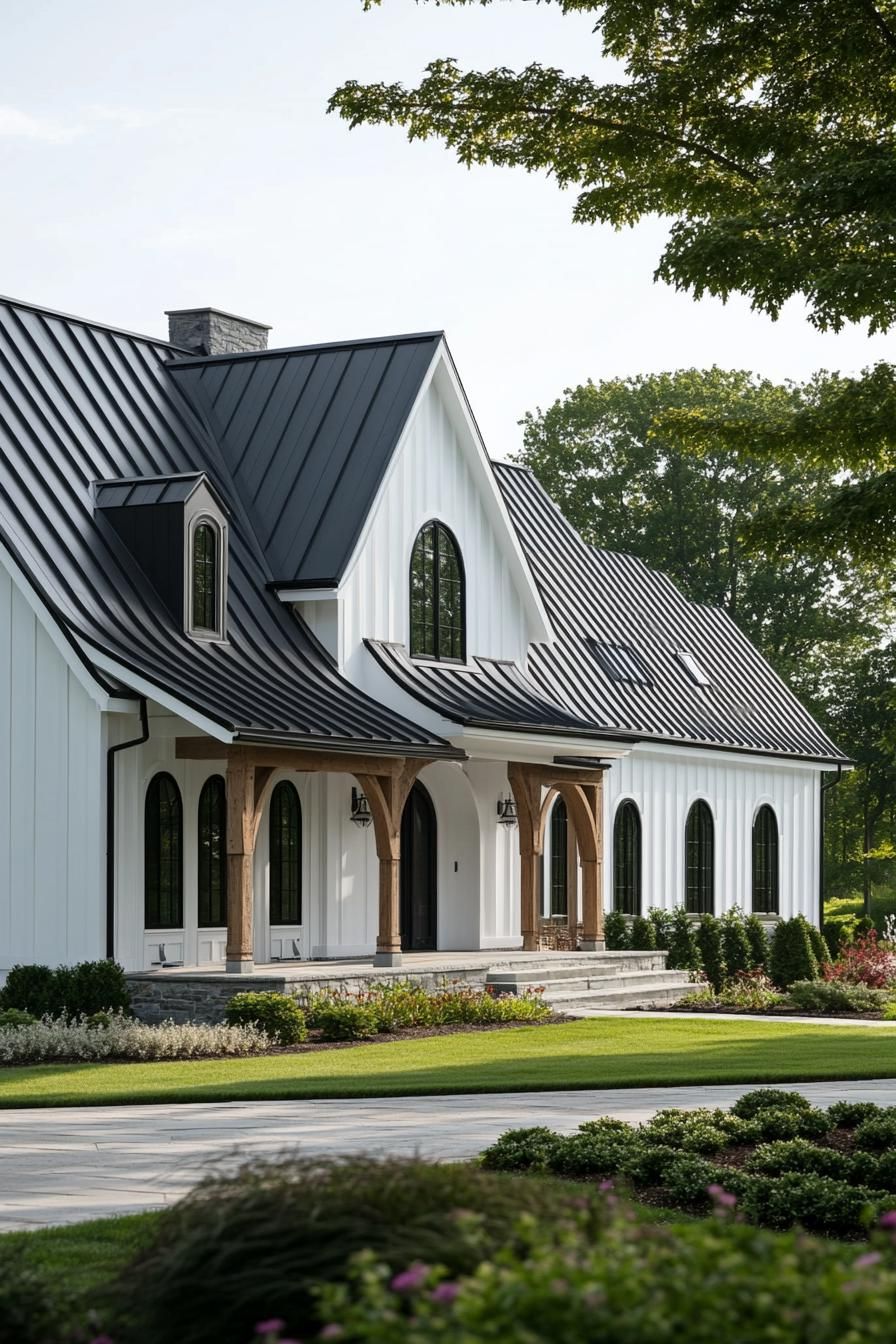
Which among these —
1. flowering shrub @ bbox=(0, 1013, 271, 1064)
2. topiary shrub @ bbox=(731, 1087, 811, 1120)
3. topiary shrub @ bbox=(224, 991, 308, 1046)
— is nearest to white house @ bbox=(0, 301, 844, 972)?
topiary shrub @ bbox=(224, 991, 308, 1046)

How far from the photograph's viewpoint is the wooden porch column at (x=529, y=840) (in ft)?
88.2

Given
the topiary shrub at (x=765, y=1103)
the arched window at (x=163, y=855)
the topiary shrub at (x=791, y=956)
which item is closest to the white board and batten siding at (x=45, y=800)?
the arched window at (x=163, y=855)

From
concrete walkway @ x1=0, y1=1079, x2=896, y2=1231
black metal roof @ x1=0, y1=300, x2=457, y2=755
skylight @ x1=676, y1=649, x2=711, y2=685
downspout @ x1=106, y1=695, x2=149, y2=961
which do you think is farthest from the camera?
skylight @ x1=676, y1=649, x2=711, y2=685

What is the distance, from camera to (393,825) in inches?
902

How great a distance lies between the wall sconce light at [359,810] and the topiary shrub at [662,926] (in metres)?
7.01

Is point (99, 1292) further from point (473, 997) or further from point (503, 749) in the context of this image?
point (503, 749)

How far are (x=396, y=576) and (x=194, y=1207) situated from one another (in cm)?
2054

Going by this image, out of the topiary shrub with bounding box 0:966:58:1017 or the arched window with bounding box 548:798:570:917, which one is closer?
the topiary shrub with bounding box 0:966:58:1017

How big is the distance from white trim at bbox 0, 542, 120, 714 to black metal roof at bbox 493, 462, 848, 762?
32.7 ft

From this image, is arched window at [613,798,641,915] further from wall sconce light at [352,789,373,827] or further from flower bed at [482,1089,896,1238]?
flower bed at [482,1089,896,1238]

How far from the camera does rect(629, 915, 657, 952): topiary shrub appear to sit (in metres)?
30.0

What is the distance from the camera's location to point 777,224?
1191cm

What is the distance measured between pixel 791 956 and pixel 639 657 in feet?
21.3

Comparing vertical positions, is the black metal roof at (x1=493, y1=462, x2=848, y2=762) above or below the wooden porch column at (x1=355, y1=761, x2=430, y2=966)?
above
